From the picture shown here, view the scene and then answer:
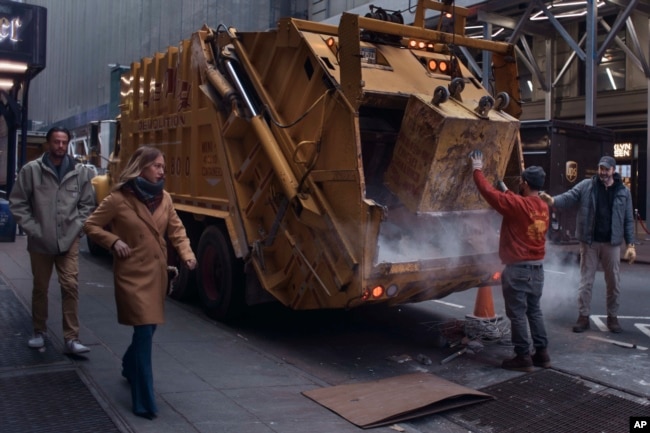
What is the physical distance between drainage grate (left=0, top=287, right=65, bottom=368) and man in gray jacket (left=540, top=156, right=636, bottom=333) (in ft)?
16.4

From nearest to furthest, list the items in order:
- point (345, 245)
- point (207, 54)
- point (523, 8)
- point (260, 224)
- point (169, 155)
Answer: point (345, 245) → point (260, 224) → point (207, 54) → point (169, 155) → point (523, 8)

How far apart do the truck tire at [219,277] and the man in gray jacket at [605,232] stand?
11.0 feet

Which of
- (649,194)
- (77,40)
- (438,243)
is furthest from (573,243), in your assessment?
(77,40)

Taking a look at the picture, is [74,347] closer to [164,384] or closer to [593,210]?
[164,384]

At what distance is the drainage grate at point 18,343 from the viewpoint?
18.1ft

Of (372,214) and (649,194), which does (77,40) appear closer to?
(649,194)

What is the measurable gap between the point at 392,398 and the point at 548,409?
111cm

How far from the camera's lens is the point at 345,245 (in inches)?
221

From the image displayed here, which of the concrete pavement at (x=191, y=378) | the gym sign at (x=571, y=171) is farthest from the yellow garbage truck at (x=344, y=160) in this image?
the gym sign at (x=571, y=171)

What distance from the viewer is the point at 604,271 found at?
7.32 metres

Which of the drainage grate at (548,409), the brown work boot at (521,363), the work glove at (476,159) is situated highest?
the work glove at (476,159)

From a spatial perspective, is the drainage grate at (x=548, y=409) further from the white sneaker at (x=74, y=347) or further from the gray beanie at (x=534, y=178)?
the white sneaker at (x=74, y=347)

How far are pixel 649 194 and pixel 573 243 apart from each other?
18.6 ft

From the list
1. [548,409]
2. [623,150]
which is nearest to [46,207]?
[548,409]
